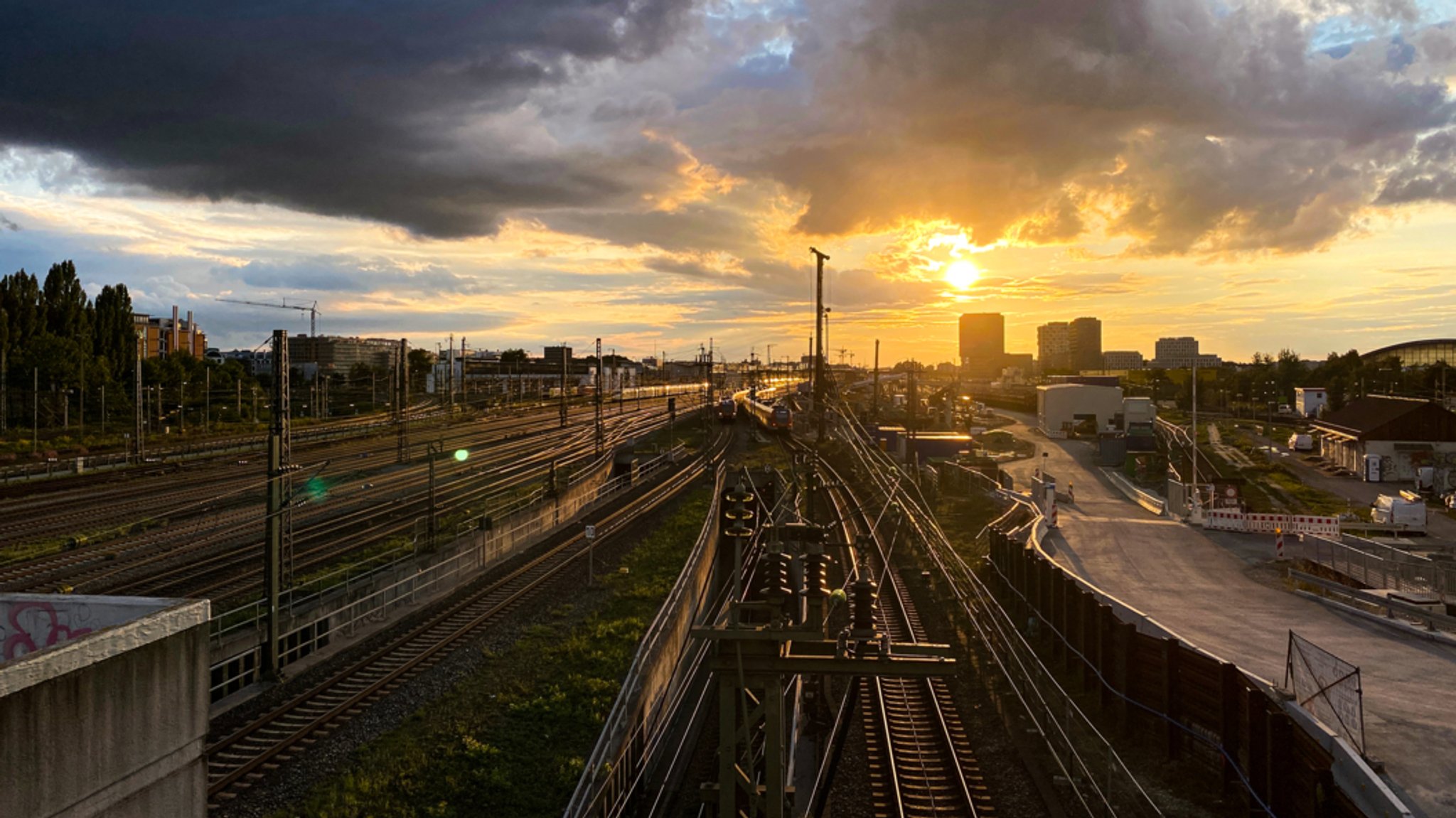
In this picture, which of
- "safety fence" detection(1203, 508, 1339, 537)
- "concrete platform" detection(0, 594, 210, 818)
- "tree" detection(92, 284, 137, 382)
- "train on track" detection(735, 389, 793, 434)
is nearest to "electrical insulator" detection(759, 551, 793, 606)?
"concrete platform" detection(0, 594, 210, 818)

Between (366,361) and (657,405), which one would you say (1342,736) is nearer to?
(657,405)

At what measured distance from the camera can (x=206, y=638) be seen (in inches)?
304

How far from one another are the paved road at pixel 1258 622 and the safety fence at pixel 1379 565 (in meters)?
1.49

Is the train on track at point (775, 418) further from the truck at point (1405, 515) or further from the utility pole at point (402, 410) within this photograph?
the truck at point (1405, 515)

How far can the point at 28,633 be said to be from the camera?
8000 mm

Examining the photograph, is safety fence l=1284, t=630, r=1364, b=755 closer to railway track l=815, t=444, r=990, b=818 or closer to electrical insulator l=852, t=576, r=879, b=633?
railway track l=815, t=444, r=990, b=818

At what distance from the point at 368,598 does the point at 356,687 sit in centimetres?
485

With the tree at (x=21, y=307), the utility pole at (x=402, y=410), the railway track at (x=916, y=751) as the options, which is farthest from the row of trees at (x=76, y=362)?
the railway track at (x=916, y=751)

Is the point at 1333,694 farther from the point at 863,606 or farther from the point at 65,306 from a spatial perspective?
the point at 65,306

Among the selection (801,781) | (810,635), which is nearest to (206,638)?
(810,635)

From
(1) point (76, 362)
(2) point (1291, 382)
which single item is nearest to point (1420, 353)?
(2) point (1291, 382)

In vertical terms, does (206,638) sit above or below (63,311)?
below

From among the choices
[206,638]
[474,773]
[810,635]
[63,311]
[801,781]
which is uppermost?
[63,311]

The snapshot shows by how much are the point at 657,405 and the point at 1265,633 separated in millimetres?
97677
